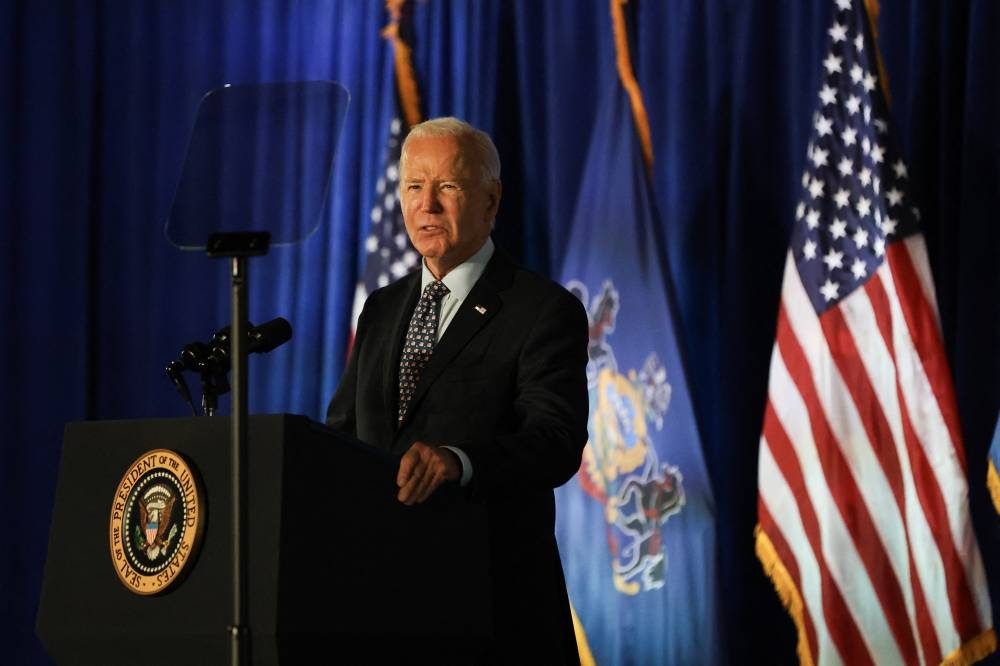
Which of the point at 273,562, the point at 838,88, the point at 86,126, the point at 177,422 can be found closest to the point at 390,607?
the point at 273,562

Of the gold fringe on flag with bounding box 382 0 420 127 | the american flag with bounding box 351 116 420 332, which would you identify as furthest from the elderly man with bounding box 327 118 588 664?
the gold fringe on flag with bounding box 382 0 420 127

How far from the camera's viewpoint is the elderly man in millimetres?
2205

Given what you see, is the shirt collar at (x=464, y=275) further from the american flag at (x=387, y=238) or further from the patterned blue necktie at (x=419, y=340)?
the american flag at (x=387, y=238)

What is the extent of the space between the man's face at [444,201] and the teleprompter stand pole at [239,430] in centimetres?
73

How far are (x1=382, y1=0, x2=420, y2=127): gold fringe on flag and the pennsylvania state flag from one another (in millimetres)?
742

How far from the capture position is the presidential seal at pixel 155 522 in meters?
1.78

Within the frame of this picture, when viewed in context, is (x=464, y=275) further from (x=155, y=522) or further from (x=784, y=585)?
(x=784, y=585)

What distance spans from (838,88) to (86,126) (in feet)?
9.76

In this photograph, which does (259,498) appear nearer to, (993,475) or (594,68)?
(993,475)

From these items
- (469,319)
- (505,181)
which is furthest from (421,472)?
(505,181)

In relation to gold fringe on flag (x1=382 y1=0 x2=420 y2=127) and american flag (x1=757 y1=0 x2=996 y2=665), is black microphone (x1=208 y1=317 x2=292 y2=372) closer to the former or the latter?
american flag (x1=757 y1=0 x2=996 y2=665)

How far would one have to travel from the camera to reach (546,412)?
2.21 m

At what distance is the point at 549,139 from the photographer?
4.87 m

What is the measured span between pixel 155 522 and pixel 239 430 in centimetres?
25
